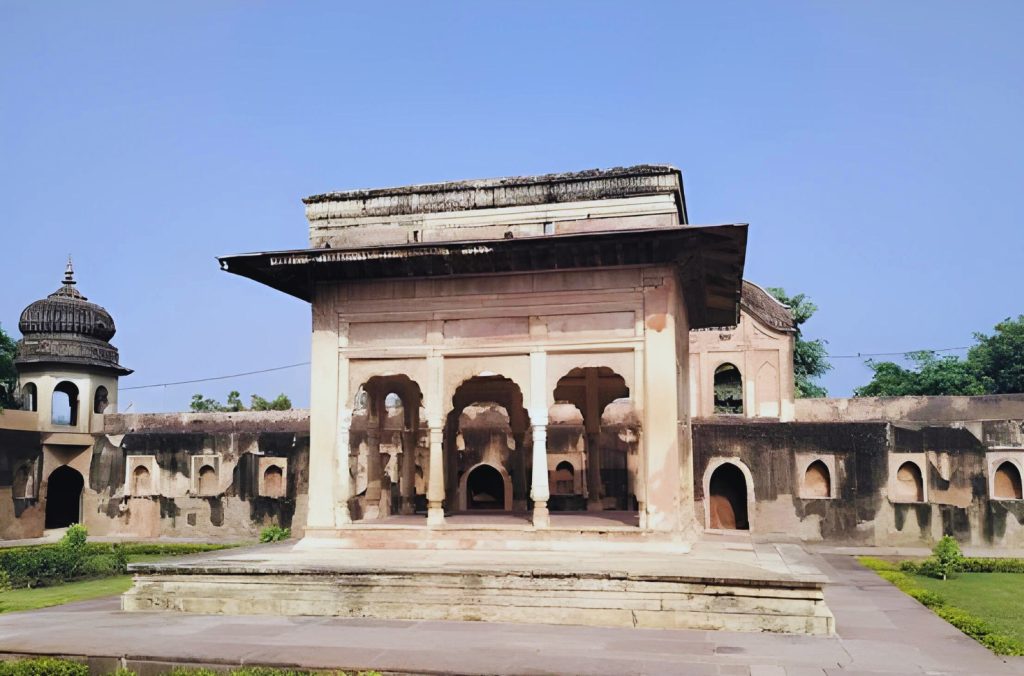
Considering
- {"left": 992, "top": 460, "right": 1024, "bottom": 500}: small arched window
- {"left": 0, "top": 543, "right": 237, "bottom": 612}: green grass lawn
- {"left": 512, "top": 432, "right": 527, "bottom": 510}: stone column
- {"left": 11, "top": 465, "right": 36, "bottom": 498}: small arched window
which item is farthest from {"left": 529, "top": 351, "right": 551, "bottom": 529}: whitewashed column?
{"left": 11, "top": 465, "right": 36, "bottom": 498}: small arched window

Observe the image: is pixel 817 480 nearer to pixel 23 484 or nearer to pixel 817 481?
pixel 817 481

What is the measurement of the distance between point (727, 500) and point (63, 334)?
20136 millimetres

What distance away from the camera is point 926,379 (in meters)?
42.8

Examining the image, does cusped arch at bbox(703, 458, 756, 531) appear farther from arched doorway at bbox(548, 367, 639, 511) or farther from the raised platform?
the raised platform

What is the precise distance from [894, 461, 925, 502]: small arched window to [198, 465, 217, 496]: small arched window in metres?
17.8

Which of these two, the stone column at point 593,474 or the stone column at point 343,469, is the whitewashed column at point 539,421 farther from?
the stone column at point 593,474

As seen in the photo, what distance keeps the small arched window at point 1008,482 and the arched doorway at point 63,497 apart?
25.3m

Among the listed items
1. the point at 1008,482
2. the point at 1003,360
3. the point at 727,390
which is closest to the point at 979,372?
the point at 1003,360

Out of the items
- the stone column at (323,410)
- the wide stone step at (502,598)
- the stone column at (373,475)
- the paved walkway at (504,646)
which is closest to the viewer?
the paved walkway at (504,646)

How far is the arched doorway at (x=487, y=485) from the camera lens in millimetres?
26703

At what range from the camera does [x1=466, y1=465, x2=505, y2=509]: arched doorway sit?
26703 mm

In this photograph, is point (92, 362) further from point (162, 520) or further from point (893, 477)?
point (893, 477)

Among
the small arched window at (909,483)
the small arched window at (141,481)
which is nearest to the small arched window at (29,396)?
the small arched window at (141,481)

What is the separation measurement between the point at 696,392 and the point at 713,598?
22128mm
